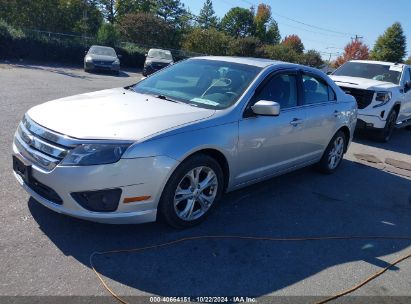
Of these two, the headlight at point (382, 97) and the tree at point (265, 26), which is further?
the tree at point (265, 26)

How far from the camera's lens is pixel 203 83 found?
4.98m

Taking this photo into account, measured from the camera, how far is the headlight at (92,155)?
3.47 m

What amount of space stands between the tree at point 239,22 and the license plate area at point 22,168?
284 feet

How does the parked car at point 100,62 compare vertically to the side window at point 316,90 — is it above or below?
below

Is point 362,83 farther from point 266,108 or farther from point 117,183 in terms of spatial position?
point 117,183

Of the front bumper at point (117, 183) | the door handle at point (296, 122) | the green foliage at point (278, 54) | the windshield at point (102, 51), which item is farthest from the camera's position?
the green foliage at point (278, 54)

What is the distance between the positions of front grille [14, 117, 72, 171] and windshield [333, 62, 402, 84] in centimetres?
924

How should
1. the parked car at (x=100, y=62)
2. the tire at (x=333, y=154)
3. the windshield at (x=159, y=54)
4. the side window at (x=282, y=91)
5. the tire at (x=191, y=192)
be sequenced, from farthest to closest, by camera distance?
1. the windshield at (x=159, y=54)
2. the parked car at (x=100, y=62)
3. the tire at (x=333, y=154)
4. the side window at (x=282, y=91)
5. the tire at (x=191, y=192)

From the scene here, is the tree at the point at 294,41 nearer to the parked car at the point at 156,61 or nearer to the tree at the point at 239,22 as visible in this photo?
the tree at the point at 239,22

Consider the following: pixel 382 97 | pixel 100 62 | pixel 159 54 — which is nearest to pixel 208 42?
pixel 159 54

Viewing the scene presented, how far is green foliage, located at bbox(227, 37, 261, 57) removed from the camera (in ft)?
141

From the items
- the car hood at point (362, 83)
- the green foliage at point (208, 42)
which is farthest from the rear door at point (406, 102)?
the green foliage at point (208, 42)

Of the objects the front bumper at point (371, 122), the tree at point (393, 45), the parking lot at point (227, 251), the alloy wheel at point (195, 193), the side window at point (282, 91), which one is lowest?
the parking lot at point (227, 251)

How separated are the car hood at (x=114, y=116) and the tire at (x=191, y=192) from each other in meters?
0.43
